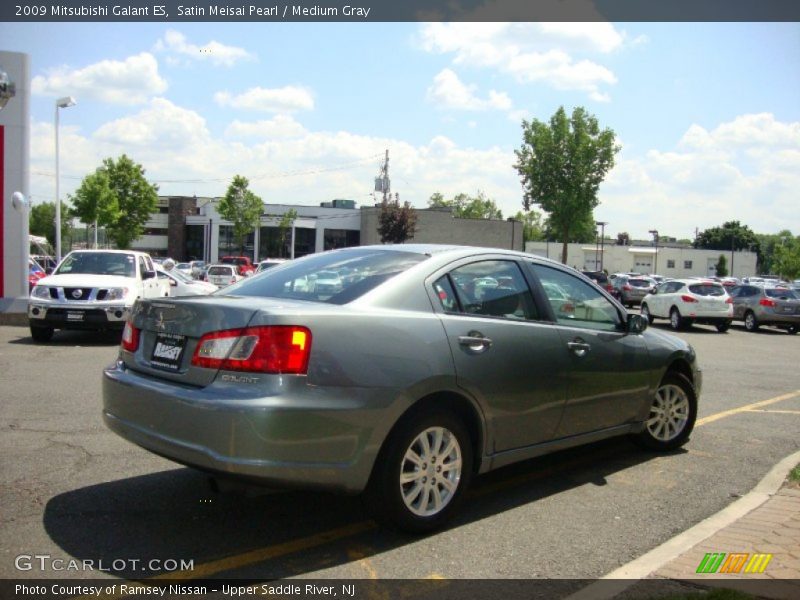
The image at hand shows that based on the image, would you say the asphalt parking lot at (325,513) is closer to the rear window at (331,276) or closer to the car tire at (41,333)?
the rear window at (331,276)

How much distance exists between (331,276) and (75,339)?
35.3ft

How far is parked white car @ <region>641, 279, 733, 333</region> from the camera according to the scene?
2247 centimetres

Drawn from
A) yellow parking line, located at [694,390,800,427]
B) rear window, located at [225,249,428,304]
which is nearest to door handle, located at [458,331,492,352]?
rear window, located at [225,249,428,304]

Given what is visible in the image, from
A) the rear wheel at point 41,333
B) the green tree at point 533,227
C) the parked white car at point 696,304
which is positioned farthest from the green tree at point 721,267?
the rear wheel at point 41,333

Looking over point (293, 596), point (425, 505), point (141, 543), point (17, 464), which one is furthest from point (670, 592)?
point (17, 464)

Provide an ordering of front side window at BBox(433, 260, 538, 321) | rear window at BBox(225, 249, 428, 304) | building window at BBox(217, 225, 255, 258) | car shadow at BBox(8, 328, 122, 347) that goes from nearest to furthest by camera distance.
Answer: rear window at BBox(225, 249, 428, 304) < front side window at BBox(433, 260, 538, 321) < car shadow at BBox(8, 328, 122, 347) < building window at BBox(217, 225, 255, 258)

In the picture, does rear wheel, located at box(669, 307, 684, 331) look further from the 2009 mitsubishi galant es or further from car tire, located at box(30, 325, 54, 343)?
the 2009 mitsubishi galant es

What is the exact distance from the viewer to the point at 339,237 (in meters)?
70.6

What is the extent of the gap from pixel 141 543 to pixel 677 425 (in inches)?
175

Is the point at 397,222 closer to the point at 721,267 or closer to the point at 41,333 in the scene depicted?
the point at 41,333

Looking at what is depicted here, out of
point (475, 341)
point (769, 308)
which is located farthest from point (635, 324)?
point (769, 308)

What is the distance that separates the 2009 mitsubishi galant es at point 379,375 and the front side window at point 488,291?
10mm

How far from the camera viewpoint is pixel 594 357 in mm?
5188

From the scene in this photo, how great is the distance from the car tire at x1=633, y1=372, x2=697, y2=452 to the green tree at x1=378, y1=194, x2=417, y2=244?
178ft
